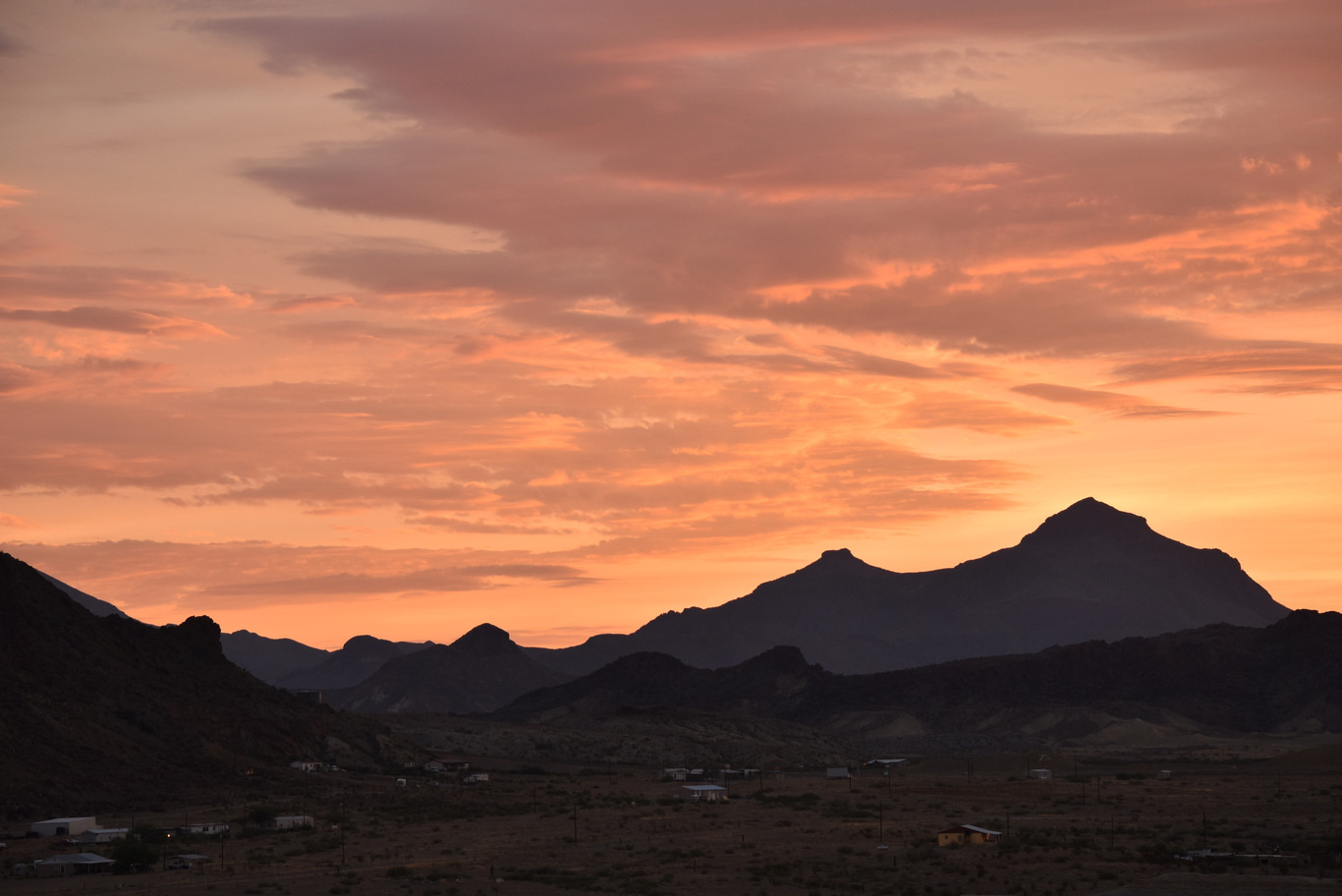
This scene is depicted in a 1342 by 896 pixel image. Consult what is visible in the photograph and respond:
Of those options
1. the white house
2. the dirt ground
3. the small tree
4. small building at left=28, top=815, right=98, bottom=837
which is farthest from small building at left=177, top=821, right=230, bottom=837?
the small tree

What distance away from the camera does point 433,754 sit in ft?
566

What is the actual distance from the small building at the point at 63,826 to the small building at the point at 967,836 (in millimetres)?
55375

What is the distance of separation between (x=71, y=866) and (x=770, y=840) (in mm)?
38295

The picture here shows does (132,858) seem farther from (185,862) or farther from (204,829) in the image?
(204,829)

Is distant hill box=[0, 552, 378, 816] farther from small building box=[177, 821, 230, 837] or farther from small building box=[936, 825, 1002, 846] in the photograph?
small building box=[936, 825, 1002, 846]

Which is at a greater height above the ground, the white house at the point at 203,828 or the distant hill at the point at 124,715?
the distant hill at the point at 124,715

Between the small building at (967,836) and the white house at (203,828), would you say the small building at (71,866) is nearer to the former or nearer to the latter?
the white house at (203,828)

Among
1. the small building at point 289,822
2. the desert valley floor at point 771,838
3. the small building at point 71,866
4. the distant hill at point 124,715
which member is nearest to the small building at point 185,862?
the desert valley floor at point 771,838

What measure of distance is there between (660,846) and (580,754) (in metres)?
113

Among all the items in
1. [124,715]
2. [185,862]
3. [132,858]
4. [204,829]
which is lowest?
[185,862]

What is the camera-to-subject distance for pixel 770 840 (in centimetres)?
8238

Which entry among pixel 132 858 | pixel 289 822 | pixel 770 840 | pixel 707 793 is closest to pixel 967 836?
pixel 770 840

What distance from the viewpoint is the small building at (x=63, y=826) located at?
93062mm

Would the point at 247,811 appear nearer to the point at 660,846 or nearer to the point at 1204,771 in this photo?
the point at 660,846
